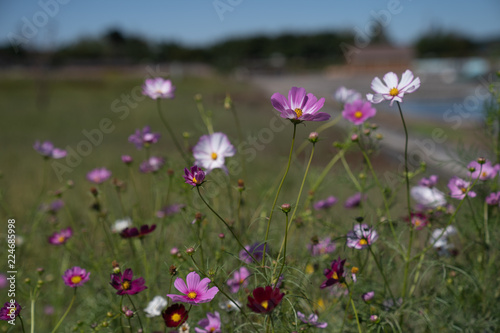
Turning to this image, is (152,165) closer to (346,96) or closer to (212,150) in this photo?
(212,150)

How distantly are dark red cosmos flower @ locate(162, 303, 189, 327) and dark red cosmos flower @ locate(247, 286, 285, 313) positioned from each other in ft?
0.39

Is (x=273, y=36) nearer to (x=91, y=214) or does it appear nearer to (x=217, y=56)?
(x=217, y=56)

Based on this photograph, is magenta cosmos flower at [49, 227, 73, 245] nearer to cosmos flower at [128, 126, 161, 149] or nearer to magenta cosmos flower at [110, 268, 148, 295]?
cosmos flower at [128, 126, 161, 149]

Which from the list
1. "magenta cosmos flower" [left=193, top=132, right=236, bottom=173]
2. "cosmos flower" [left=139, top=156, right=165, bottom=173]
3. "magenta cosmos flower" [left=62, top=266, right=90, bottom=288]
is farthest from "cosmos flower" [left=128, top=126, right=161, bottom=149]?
"magenta cosmos flower" [left=62, top=266, right=90, bottom=288]

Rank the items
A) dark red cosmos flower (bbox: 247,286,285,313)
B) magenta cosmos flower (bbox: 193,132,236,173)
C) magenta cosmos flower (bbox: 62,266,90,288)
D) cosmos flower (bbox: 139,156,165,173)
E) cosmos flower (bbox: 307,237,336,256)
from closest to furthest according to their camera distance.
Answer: dark red cosmos flower (bbox: 247,286,285,313)
magenta cosmos flower (bbox: 62,266,90,288)
magenta cosmos flower (bbox: 193,132,236,173)
cosmos flower (bbox: 307,237,336,256)
cosmos flower (bbox: 139,156,165,173)

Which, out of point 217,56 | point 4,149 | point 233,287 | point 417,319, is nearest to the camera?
point 233,287

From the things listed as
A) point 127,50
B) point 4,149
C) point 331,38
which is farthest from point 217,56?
point 4,149

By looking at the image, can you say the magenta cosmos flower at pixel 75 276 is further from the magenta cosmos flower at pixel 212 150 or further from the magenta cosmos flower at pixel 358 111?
the magenta cosmos flower at pixel 358 111

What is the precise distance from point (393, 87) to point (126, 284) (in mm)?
541

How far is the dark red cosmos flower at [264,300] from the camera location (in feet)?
1.84

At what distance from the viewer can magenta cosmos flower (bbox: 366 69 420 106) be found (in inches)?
26.3

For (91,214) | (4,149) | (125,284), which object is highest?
(125,284)

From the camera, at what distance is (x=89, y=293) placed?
129 centimetres

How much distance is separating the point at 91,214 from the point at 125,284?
4.56 feet
